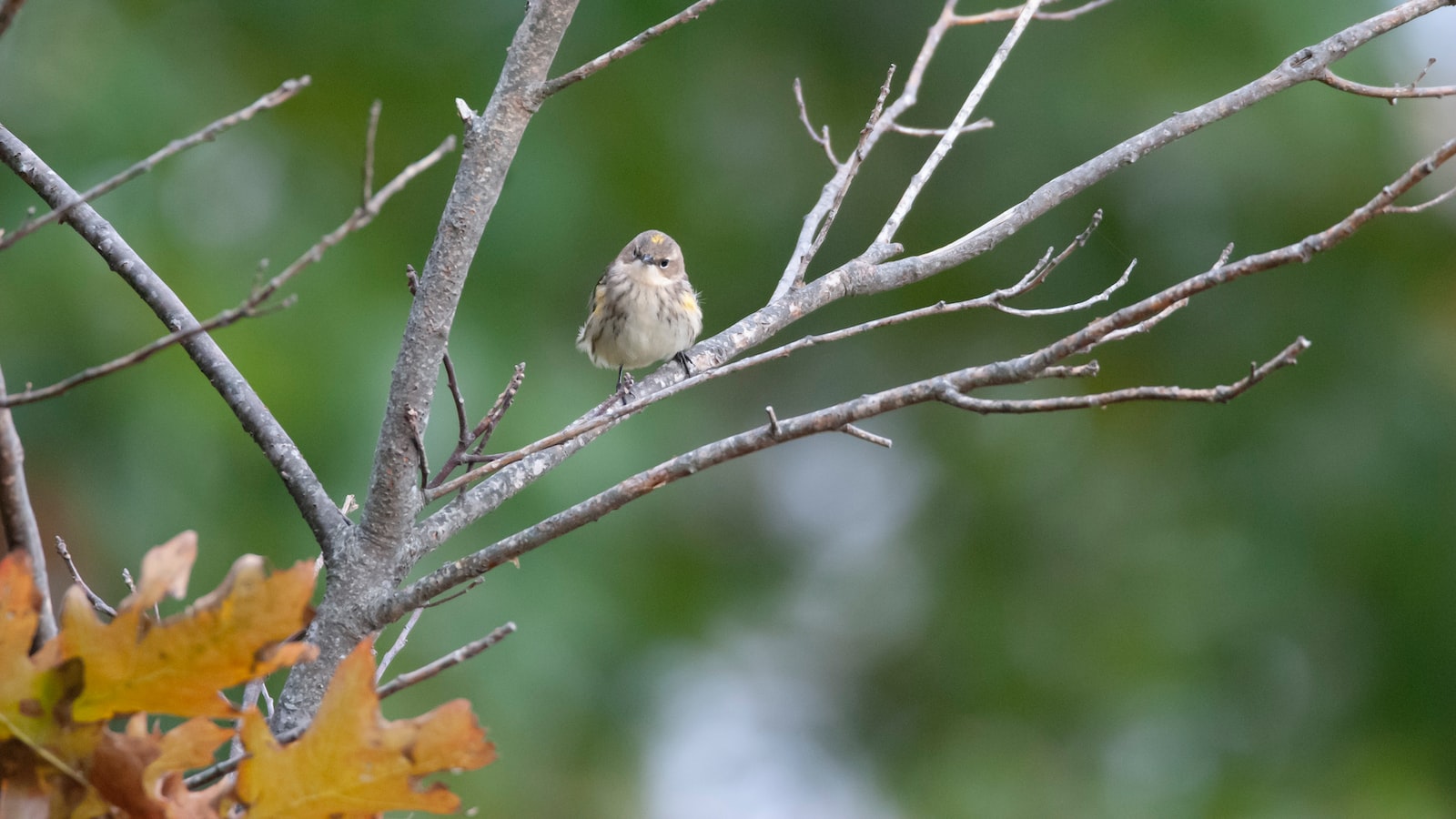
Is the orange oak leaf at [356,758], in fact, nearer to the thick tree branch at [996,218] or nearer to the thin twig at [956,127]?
the thick tree branch at [996,218]

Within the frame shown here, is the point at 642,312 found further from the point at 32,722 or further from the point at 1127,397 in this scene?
the point at 32,722

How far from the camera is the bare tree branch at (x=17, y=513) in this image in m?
0.75

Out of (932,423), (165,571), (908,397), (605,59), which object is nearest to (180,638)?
(165,571)

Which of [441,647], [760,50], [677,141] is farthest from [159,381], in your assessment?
[760,50]

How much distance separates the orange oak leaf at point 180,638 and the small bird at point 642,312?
276 cm

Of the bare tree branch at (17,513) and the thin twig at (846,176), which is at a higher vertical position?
the thin twig at (846,176)

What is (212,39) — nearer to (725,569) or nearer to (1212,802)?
(725,569)

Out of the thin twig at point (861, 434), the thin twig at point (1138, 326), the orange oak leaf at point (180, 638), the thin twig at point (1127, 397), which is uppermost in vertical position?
the thin twig at point (1138, 326)

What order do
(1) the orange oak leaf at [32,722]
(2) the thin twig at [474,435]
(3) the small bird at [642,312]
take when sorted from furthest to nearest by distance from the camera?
(3) the small bird at [642,312] < (2) the thin twig at [474,435] < (1) the orange oak leaf at [32,722]

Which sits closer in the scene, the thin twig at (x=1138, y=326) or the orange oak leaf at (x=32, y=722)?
the orange oak leaf at (x=32, y=722)

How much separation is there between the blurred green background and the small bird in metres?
0.79

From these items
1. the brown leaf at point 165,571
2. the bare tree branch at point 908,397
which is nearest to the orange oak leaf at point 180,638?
the brown leaf at point 165,571

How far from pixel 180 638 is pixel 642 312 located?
9.36 ft

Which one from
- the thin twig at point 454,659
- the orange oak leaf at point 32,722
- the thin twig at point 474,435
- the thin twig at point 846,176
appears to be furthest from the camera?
the thin twig at point 846,176
